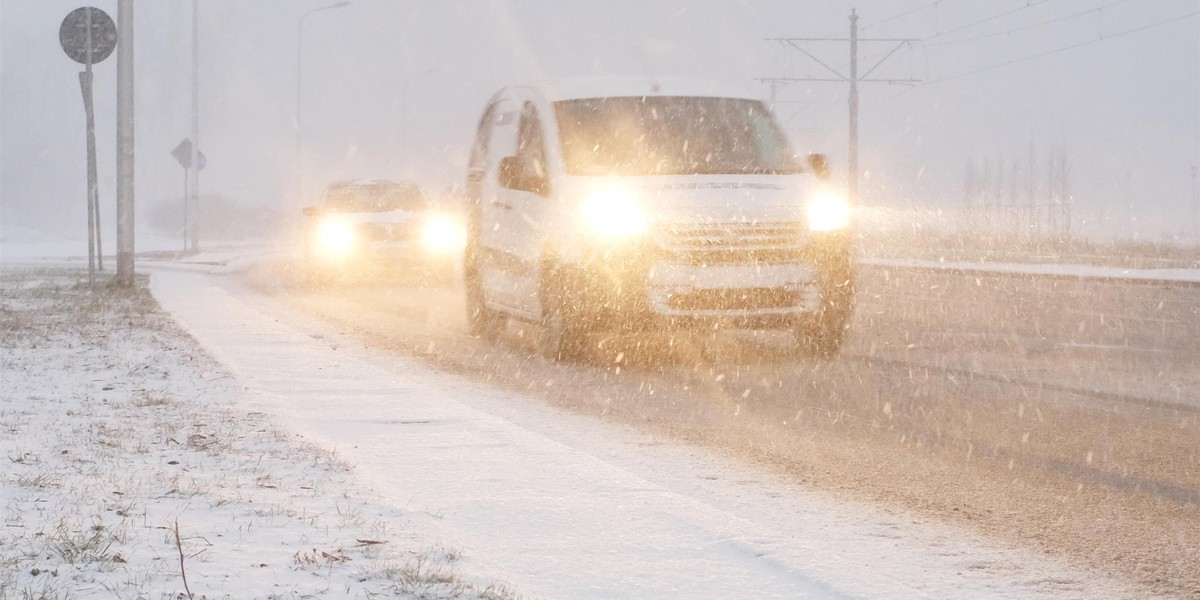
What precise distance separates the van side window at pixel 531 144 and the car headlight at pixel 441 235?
922cm

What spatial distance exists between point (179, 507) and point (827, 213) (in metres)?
6.00

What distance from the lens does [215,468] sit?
591 centimetres

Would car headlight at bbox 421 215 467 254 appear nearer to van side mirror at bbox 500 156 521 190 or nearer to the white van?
the white van

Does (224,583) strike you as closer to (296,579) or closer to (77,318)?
(296,579)

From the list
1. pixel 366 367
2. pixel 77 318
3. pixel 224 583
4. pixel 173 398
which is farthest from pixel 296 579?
pixel 77 318

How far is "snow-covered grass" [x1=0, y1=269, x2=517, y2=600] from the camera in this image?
13.5 ft

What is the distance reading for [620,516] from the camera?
5137mm

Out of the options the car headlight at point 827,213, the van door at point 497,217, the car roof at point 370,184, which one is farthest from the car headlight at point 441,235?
the car headlight at point 827,213

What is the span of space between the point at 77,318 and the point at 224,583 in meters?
10.1

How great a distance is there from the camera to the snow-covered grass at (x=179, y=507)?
410cm

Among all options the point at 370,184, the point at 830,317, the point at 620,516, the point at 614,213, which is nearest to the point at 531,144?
the point at 614,213

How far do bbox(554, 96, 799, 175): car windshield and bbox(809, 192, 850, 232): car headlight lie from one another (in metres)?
0.49

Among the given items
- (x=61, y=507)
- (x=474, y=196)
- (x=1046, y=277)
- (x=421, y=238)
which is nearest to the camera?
(x=61, y=507)

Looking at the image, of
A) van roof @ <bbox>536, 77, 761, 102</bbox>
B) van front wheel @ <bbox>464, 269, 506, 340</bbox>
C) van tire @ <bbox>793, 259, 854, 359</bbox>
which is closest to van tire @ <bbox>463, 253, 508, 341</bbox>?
van front wheel @ <bbox>464, 269, 506, 340</bbox>
